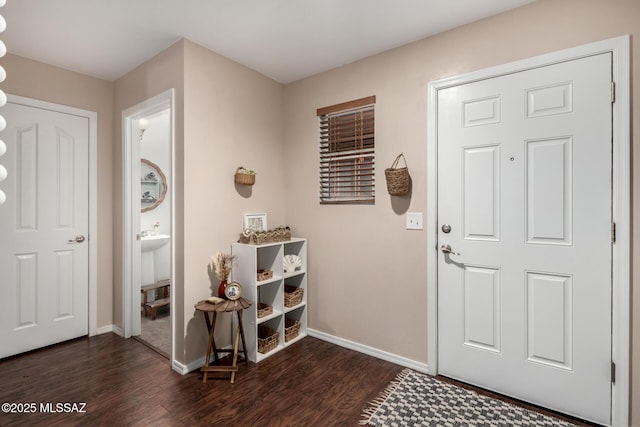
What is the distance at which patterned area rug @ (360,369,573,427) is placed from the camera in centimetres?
186

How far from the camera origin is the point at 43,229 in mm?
2811

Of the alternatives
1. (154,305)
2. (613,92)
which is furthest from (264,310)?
(613,92)

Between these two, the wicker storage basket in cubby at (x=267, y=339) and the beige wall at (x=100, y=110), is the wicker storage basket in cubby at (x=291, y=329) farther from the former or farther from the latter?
the beige wall at (x=100, y=110)

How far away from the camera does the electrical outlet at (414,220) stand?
2398 mm

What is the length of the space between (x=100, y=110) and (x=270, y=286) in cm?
230

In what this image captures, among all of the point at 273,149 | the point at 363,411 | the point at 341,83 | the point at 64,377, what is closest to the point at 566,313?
the point at 363,411

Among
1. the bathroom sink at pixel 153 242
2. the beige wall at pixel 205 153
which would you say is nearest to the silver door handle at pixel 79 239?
the beige wall at pixel 205 153

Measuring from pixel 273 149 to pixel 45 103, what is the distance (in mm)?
1926

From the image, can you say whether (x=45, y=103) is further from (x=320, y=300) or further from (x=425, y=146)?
(x=425, y=146)

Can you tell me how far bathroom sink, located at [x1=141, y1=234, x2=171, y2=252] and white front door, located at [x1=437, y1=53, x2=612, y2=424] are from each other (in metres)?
3.23

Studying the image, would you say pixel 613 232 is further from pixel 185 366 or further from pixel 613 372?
pixel 185 366

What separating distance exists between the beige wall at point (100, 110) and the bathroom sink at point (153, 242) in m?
0.64

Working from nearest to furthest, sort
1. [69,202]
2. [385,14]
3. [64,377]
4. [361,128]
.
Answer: [385,14] → [64,377] → [361,128] → [69,202]

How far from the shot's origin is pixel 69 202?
295cm
